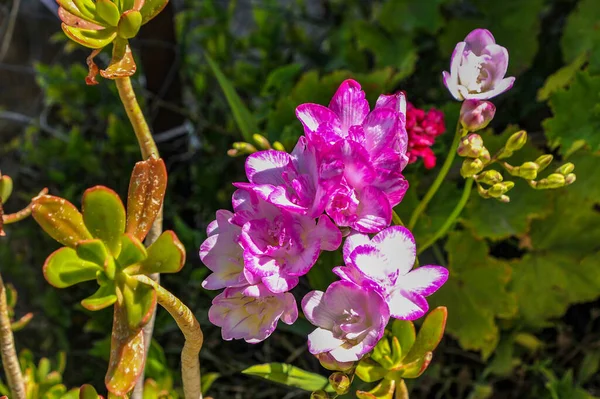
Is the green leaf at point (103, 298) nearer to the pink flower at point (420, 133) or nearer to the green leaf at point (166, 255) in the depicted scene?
the green leaf at point (166, 255)

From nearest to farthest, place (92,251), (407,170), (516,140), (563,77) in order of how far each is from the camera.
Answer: (92,251) → (516,140) → (407,170) → (563,77)

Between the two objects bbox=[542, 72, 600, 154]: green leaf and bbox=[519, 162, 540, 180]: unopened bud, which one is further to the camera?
bbox=[542, 72, 600, 154]: green leaf

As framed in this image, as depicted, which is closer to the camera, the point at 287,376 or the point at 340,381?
the point at 340,381

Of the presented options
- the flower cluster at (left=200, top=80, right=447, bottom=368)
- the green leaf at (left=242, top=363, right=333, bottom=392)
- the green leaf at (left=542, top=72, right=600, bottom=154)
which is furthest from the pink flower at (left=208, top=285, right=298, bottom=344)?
the green leaf at (left=542, top=72, right=600, bottom=154)

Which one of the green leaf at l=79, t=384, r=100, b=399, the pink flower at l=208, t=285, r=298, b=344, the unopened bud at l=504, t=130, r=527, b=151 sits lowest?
the green leaf at l=79, t=384, r=100, b=399

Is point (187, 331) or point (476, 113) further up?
point (476, 113)

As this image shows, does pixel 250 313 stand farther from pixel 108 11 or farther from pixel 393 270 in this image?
pixel 108 11

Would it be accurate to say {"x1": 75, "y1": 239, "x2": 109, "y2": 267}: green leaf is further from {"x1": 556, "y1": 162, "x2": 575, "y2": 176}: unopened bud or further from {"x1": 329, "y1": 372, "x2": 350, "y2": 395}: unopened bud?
{"x1": 556, "y1": 162, "x2": 575, "y2": 176}: unopened bud

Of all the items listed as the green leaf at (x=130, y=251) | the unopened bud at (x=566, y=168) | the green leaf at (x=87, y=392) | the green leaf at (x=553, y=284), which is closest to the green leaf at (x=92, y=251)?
the green leaf at (x=130, y=251)

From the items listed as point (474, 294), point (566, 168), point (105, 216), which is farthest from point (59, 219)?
point (474, 294)
